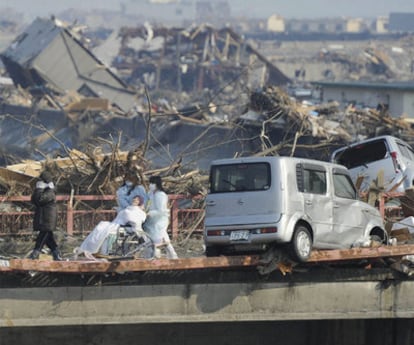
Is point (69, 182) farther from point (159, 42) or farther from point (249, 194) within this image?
point (159, 42)

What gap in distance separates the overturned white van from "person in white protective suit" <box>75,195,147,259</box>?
0.85 metres

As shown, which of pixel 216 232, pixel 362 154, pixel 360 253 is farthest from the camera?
pixel 362 154

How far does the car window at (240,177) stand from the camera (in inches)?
533

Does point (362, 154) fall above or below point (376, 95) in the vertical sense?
below

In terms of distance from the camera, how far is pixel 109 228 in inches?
537

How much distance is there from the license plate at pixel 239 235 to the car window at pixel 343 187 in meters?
1.65

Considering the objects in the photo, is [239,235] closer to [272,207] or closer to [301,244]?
[272,207]

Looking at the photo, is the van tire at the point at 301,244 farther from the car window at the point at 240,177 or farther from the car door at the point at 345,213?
the car door at the point at 345,213

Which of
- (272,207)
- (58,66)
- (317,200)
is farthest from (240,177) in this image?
(58,66)

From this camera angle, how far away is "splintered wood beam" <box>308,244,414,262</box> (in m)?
13.8

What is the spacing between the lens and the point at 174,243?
57.2 ft

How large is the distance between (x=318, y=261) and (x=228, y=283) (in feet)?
3.81

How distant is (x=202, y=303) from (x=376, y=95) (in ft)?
137

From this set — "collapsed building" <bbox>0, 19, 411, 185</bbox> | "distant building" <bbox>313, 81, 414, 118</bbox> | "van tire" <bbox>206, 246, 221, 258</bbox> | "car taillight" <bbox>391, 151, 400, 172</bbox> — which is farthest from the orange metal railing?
"distant building" <bbox>313, 81, 414, 118</bbox>
